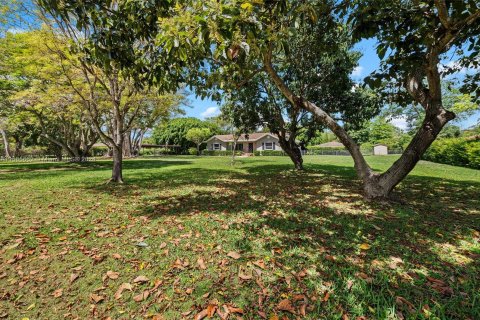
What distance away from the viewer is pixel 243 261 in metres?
3.33

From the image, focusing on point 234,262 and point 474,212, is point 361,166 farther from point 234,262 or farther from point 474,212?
point 234,262

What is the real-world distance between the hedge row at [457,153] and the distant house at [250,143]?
1030 inches

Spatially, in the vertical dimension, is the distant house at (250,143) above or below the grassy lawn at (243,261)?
above

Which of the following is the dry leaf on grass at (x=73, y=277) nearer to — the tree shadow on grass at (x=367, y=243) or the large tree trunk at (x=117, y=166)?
the tree shadow on grass at (x=367, y=243)

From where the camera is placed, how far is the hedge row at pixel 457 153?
53.8 ft

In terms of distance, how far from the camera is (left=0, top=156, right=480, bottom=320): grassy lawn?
2.49m

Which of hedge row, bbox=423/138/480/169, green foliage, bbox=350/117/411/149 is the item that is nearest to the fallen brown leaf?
hedge row, bbox=423/138/480/169

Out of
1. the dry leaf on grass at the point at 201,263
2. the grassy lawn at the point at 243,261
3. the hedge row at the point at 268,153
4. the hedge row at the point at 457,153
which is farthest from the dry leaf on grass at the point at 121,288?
the hedge row at the point at 268,153

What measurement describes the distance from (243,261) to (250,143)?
1880 inches

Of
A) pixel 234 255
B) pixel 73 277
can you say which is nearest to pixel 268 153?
pixel 234 255

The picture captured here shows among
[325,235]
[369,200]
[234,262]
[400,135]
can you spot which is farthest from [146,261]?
[400,135]

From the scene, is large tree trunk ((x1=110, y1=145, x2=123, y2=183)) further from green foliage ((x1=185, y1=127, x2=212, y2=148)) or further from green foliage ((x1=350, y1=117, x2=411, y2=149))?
green foliage ((x1=350, y1=117, x2=411, y2=149))

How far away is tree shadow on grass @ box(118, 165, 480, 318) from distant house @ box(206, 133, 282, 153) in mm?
40643

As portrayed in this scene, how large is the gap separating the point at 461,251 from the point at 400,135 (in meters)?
67.1
